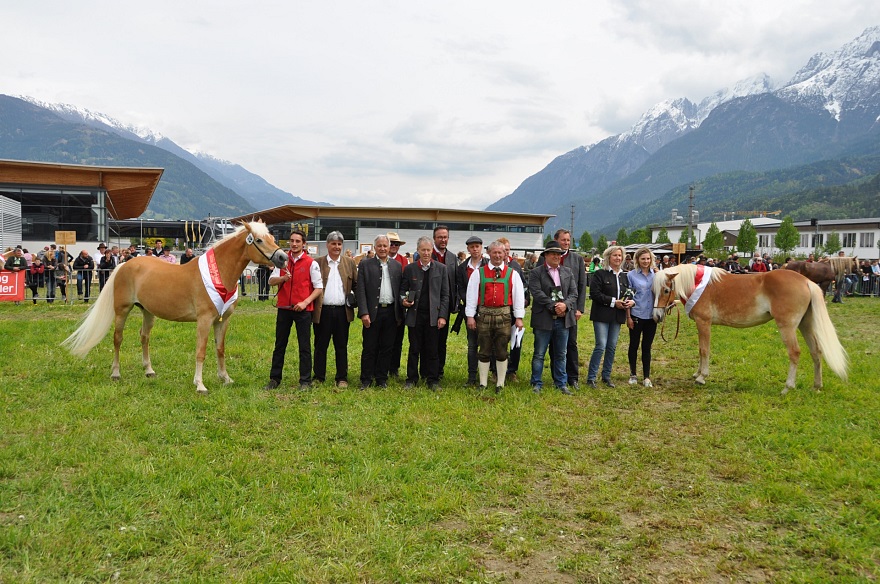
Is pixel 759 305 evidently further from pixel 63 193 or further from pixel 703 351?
pixel 63 193

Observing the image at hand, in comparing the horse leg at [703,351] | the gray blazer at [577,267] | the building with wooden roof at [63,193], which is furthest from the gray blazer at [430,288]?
the building with wooden roof at [63,193]

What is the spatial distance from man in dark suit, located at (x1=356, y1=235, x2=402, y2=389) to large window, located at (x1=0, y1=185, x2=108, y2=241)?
2969 cm

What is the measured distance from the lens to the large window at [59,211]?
2977cm

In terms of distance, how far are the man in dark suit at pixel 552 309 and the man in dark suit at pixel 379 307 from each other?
6.49 ft

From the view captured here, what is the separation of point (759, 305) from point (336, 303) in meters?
6.27

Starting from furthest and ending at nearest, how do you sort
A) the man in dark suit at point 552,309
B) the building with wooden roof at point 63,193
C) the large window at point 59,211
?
the large window at point 59,211, the building with wooden roof at point 63,193, the man in dark suit at point 552,309

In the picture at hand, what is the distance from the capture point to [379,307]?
7574mm

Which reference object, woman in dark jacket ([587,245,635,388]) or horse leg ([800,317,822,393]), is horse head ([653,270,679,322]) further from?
horse leg ([800,317,822,393])

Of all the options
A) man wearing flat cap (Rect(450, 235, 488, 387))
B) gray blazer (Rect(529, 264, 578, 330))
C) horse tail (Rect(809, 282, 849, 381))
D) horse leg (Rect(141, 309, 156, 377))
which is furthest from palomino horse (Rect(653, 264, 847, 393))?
horse leg (Rect(141, 309, 156, 377))

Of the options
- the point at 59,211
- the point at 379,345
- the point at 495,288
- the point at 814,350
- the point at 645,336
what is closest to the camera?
the point at 495,288

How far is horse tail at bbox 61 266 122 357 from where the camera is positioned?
7.52 m

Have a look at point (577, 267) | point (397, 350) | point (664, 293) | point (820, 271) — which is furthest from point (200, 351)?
point (820, 271)

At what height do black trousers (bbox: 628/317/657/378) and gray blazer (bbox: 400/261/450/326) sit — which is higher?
gray blazer (bbox: 400/261/450/326)

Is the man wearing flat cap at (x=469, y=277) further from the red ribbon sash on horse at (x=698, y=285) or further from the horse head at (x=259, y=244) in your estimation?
the red ribbon sash on horse at (x=698, y=285)
